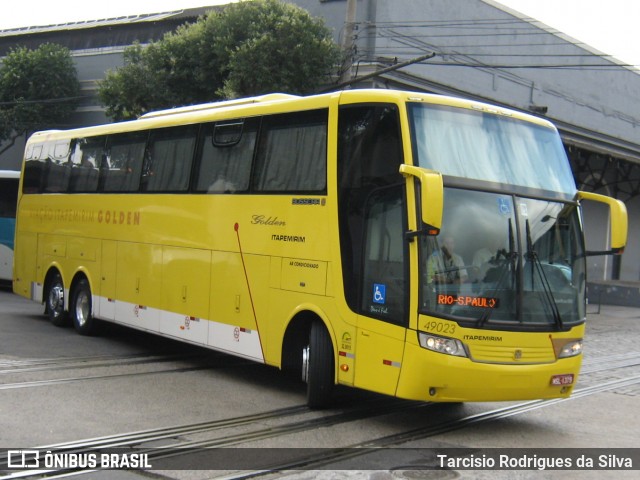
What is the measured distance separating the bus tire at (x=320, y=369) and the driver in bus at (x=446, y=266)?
1759 mm


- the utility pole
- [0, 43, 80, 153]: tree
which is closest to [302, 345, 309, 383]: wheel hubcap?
the utility pole

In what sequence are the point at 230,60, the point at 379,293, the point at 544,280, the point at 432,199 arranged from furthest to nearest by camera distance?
the point at 230,60
the point at 379,293
the point at 544,280
the point at 432,199

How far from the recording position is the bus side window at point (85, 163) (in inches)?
591

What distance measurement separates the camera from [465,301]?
8391mm

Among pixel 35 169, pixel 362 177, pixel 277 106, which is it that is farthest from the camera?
pixel 35 169

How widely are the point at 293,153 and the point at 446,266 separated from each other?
2813mm

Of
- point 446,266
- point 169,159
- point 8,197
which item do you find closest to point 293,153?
point 446,266

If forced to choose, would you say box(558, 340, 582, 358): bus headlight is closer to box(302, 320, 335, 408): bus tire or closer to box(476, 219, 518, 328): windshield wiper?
box(476, 219, 518, 328): windshield wiper

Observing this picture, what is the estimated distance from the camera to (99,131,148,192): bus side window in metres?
13.7

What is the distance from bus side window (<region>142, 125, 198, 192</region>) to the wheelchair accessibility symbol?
14.4ft

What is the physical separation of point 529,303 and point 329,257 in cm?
222

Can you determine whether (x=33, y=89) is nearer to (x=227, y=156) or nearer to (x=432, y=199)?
(x=227, y=156)

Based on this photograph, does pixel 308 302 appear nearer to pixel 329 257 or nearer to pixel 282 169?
pixel 329 257

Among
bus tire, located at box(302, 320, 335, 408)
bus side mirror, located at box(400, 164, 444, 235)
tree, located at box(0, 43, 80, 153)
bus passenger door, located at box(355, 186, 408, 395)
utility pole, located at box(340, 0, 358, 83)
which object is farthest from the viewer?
tree, located at box(0, 43, 80, 153)
